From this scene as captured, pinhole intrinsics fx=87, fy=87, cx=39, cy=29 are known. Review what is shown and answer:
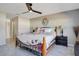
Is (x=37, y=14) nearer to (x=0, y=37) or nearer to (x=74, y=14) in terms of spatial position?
(x=74, y=14)

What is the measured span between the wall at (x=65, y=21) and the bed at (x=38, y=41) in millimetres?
318

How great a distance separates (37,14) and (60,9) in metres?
0.77

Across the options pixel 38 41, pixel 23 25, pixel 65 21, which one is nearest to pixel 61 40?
pixel 65 21

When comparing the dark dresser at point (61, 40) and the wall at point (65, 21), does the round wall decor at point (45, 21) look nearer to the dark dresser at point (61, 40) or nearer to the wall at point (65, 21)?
the wall at point (65, 21)

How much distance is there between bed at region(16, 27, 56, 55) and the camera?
8.64 ft

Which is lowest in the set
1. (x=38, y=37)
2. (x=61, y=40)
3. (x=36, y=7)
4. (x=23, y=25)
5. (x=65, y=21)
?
(x=61, y=40)

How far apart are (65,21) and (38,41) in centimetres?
104

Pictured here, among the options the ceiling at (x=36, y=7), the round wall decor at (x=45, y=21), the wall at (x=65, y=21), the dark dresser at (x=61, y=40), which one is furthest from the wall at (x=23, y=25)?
the dark dresser at (x=61, y=40)

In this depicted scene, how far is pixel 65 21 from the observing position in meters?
2.69

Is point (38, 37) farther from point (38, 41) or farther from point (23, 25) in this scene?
point (23, 25)

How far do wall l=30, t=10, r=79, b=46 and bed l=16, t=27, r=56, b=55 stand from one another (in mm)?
318

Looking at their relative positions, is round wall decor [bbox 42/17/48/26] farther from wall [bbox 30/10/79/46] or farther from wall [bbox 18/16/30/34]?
wall [bbox 18/16/30/34]

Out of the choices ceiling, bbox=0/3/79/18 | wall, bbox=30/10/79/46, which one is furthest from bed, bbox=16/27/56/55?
ceiling, bbox=0/3/79/18

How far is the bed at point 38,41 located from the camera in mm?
2635
